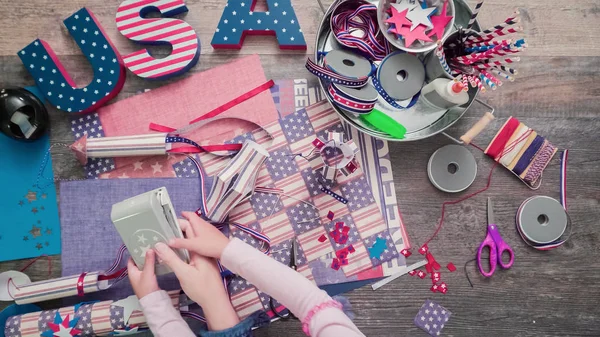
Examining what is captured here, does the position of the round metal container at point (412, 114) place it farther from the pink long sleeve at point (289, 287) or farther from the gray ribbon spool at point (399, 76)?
the pink long sleeve at point (289, 287)

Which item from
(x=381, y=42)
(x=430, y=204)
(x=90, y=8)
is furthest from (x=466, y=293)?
(x=90, y=8)

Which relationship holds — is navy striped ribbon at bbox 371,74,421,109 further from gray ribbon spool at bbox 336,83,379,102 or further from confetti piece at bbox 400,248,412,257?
confetti piece at bbox 400,248,412,257

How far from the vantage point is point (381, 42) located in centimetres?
98

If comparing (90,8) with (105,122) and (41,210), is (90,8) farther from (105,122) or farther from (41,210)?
(41,210)

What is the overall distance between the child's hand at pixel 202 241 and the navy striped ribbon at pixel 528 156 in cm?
69

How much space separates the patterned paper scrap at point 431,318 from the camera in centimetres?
102

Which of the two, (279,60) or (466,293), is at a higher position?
(279,60)

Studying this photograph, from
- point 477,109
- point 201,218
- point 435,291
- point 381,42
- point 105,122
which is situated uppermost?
point 381,42

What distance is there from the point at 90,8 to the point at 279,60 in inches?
18.2

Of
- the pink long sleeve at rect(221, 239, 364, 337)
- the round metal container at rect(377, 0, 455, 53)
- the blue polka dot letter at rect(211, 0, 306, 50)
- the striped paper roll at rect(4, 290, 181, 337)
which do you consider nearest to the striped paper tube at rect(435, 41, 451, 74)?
the round metal container at rect(377, 0, 455, 53)

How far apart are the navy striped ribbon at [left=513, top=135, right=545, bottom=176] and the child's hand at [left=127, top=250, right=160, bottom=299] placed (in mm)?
832

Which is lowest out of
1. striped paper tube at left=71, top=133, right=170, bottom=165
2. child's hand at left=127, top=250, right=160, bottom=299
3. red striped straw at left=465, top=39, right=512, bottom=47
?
child's hand at left=127, top=250, right=160, bottom=299

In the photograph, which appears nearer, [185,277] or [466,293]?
[185,277]

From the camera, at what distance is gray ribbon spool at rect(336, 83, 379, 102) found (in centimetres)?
92
